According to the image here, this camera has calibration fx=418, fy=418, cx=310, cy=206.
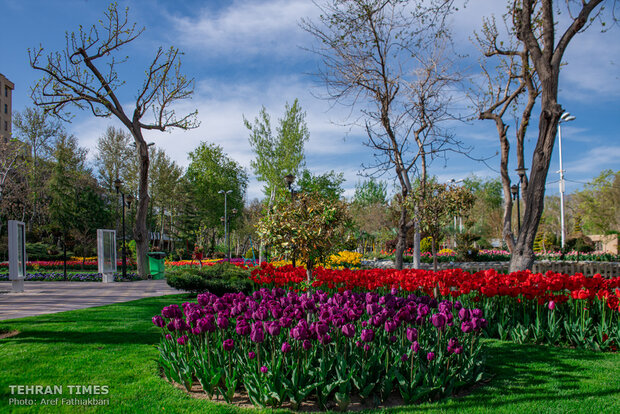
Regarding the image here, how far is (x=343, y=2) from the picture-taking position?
36.5 ft

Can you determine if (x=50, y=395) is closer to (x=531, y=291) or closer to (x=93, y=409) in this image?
(x=93, y=409)

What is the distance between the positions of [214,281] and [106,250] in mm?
8297

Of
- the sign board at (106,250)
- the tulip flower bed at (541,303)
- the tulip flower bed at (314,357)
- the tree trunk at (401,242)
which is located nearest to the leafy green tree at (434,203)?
the tree trunk at (401,242)

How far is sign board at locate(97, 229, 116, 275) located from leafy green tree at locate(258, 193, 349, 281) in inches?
454

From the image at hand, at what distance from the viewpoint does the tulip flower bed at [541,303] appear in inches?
217

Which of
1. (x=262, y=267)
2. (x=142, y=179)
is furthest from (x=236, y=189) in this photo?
(x=262, y=267)

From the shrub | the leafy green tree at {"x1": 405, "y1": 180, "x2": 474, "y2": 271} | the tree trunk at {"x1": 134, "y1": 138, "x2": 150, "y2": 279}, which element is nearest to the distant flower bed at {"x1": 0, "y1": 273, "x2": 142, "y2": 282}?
the tree trunk at {"x1": 134, "y1": 138, "x2": 150, "y2": 279}

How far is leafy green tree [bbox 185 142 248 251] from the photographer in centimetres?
4650

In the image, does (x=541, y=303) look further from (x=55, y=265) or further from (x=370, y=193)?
(x=370, y=193)

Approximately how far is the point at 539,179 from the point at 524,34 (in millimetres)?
3416

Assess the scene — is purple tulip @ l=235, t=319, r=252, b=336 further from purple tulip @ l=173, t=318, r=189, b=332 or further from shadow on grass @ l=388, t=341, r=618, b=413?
shadow on grass @ l=388, t=341, r=618, b=413

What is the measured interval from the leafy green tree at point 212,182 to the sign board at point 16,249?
33694 millimetres

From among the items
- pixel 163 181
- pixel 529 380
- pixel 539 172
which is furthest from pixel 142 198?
pixel 163 181

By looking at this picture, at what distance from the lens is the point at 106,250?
53.9ft
